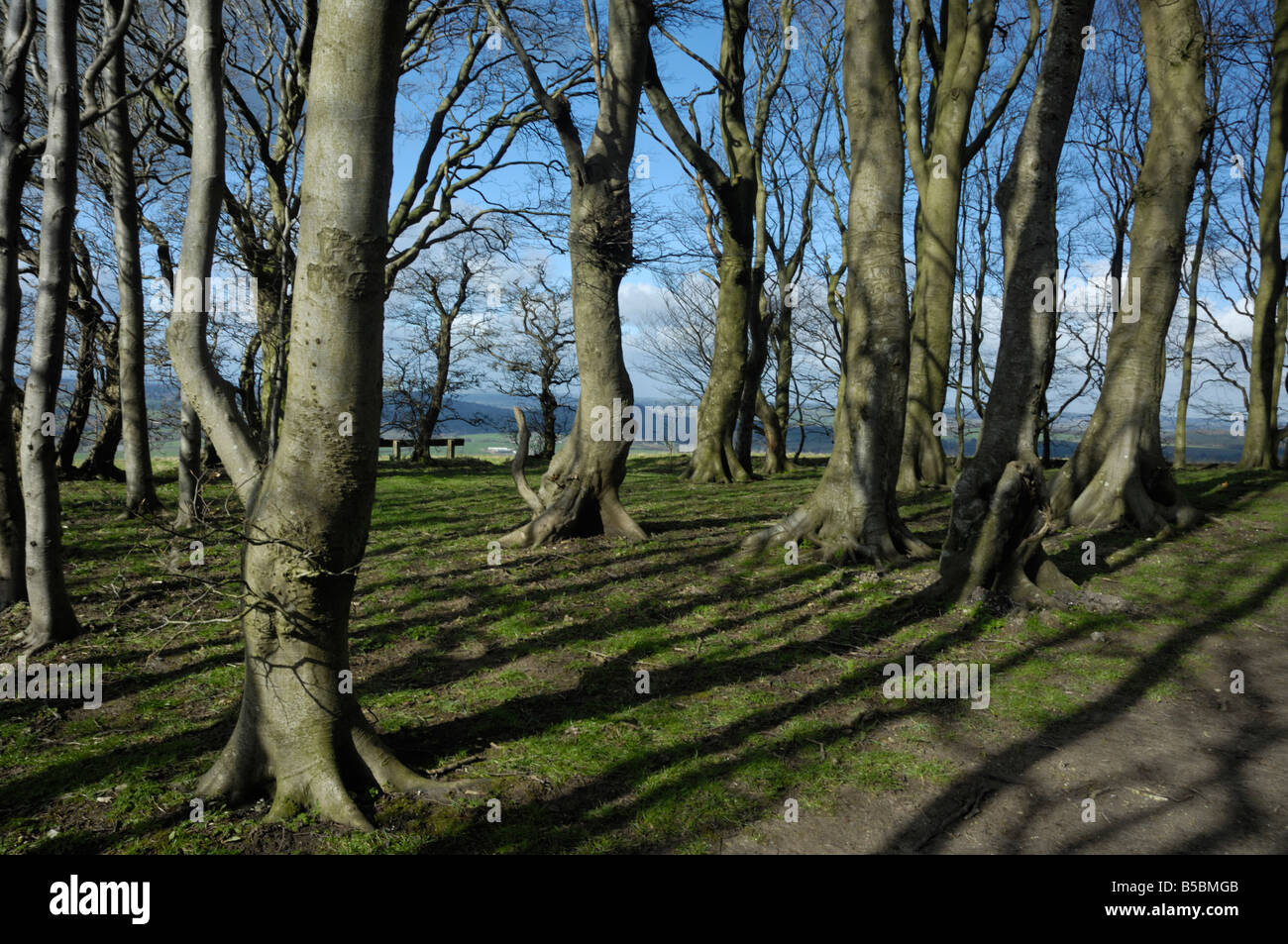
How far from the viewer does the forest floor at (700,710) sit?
3.53 m

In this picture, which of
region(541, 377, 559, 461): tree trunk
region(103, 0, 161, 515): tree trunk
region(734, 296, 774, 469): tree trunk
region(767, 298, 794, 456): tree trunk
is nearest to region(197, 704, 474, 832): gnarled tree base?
region(103, 0, 161, 515): tree trunk

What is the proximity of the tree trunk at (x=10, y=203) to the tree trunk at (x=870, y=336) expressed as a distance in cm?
647

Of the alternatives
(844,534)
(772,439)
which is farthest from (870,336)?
(772,439)

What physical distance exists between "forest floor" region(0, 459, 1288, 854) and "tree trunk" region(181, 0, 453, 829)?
20 centimetres

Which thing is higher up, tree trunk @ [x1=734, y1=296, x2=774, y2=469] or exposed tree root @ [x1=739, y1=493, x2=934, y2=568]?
tree trunk @ [x1=734, y1=296, x2=774, y2=469]

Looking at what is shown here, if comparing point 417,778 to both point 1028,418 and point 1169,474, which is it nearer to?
point 1028,418

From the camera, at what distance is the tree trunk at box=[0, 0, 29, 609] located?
571 cm

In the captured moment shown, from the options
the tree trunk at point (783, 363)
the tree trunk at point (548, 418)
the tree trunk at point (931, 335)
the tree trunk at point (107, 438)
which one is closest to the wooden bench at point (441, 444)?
the tree trunk at point (548, 418)

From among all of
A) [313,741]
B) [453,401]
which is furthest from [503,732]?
[453,401]

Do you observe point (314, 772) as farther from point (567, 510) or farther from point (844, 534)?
point (844, 534)

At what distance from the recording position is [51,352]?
567 cm

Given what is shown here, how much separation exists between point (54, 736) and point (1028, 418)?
7.38 metres

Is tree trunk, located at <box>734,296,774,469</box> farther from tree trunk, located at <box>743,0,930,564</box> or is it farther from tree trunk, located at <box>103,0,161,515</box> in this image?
tree trunk, located at <box>103,0,161,515</box>

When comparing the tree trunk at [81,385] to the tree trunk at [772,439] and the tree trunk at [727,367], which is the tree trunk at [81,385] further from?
the tree trunk at [772,439]
